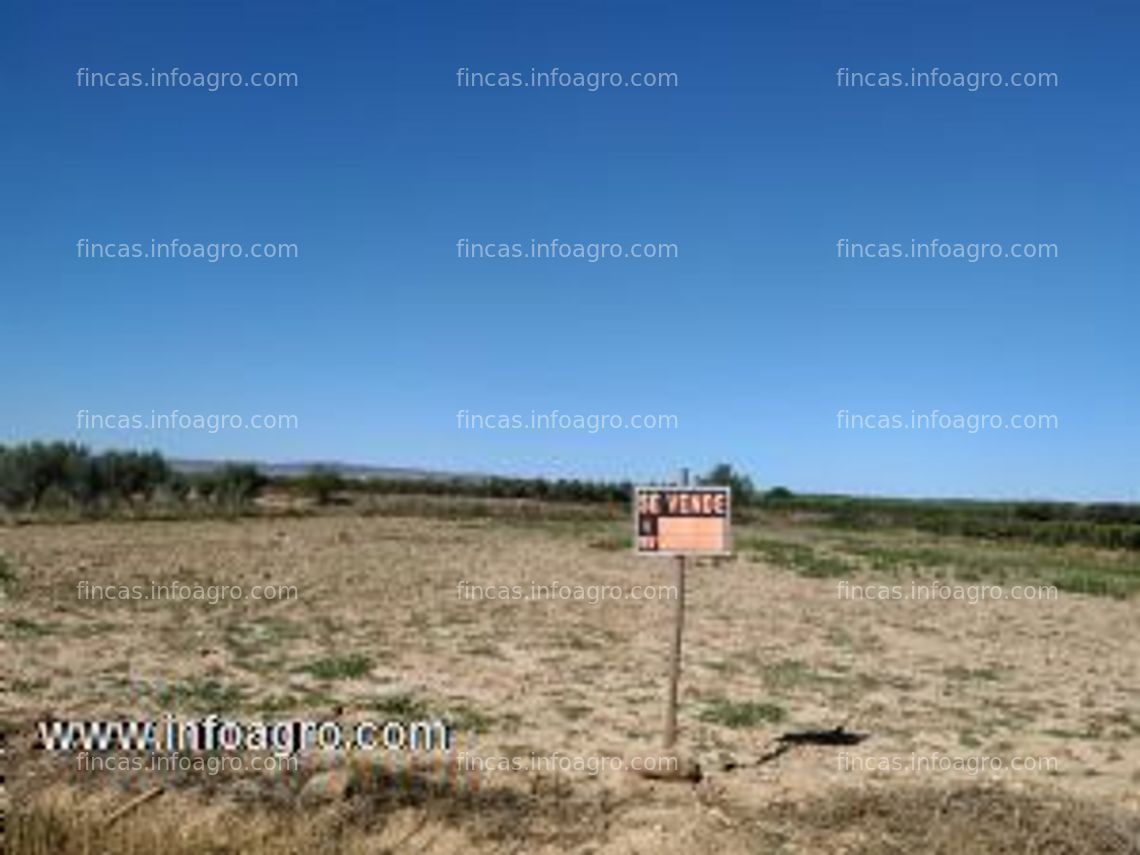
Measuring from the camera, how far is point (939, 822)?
770 centimetres

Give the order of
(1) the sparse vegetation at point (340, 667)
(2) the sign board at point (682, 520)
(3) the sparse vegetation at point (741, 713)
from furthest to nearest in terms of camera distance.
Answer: (1) the sparse vegetation at point (340, 667)
(3) the sparse vegetation at point (741, 713)
(2) the sign board at point (682, 520)

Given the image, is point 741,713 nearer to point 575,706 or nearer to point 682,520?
point 575,706

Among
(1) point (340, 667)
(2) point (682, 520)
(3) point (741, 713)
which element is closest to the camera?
(2) point (682, 520)

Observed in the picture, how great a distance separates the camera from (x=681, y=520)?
8.82 m

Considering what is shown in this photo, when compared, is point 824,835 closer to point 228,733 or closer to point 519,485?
point 228,733

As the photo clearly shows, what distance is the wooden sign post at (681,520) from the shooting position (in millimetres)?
8781

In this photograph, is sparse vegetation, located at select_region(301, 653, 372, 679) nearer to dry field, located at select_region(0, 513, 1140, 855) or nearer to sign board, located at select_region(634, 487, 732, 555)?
dry field, located at select_region(0, 513, 1140, 855)

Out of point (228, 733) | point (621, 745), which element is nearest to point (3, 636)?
point (228, 733)

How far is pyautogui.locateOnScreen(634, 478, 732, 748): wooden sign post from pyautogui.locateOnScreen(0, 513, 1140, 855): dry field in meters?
1.41

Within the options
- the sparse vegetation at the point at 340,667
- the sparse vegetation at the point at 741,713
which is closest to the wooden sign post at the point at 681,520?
the sparse vegetation at the point at 741,713

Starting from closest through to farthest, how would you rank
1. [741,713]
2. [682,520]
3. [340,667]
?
[682,520]
[741,713]
[340,667]

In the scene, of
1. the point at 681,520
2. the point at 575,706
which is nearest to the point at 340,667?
the point at 575,706

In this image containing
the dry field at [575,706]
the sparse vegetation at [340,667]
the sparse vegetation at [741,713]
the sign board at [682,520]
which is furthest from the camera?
the sparse vegetation at [340,667]

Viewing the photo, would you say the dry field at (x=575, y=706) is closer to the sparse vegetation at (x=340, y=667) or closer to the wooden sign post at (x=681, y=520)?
the sparse vegetation at (x=340, y=667)
